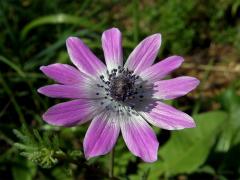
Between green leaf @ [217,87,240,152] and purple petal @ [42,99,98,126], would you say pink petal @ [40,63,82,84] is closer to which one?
purple petal @ [42,99,98,126]

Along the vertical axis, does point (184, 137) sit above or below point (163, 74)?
below

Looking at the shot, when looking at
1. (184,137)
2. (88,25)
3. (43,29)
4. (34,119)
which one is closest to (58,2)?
(43,29)

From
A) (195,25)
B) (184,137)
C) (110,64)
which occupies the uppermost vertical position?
(110,64)

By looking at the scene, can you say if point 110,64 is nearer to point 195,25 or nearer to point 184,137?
point 184,137

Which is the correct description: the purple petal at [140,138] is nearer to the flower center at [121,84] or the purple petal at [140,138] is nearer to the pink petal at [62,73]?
the flower center at [121,84]

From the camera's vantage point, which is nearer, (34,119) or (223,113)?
(223,113)

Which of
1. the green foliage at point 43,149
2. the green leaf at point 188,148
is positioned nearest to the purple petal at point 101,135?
the green foliage at point 43,149
